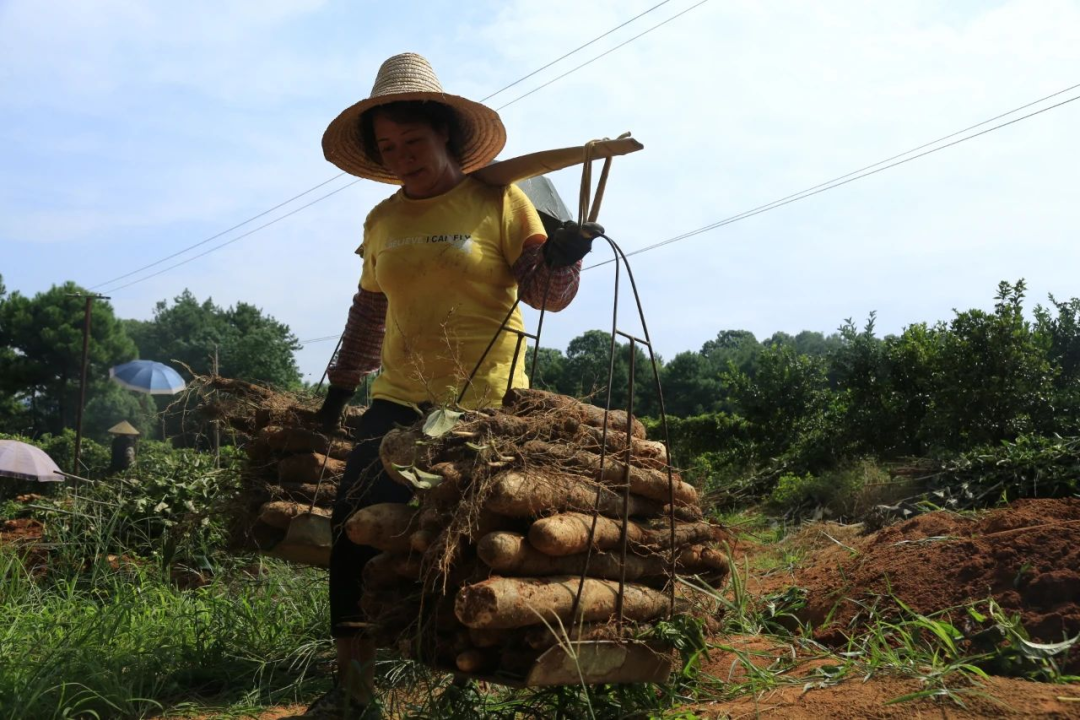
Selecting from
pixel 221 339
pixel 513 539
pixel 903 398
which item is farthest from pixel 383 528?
pixel 221 339

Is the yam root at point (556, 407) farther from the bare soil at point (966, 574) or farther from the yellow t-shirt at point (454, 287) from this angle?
the bare soil at point (966, 574)

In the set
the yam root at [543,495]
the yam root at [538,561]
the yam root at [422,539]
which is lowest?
the yam root at [538,561]

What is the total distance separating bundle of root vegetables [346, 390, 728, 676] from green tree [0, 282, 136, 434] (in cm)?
2920

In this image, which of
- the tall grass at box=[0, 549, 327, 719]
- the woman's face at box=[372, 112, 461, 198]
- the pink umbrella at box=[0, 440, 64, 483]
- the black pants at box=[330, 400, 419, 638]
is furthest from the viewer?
the pink umbrella at box=[0, 440, 64, 483]

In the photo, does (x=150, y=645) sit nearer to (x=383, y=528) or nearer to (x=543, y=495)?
(x=383, y=528)

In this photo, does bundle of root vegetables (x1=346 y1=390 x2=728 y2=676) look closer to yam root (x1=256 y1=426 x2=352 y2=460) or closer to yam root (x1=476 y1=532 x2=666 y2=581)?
yam root (x1=476 y1=532 x2=666 y2=581)

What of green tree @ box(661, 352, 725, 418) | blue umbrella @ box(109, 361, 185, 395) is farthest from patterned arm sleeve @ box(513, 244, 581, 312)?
green tree @ box(661, 352, 725, 418)

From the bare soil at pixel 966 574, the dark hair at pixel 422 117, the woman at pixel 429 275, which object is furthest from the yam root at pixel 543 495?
the dark hair at pixel 422 117

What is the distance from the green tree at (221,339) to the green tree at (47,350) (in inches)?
155

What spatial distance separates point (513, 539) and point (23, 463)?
Result: 1046cm

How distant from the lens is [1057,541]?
3338 millimetres

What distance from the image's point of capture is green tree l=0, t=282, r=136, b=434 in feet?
92.3

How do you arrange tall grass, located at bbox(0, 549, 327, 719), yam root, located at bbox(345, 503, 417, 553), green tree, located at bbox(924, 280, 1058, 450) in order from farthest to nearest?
green tree, located at bbox(924, 280, 1058, 450) → tall grass, located at bbox(0, 549, 327, 719) → yam root, located at bbox(345, 503, 417, 553)

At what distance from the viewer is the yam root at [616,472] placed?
2297 millimetres
